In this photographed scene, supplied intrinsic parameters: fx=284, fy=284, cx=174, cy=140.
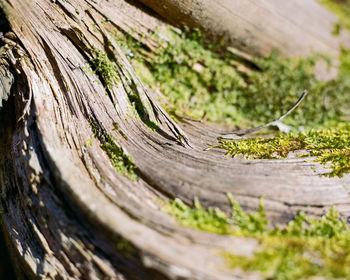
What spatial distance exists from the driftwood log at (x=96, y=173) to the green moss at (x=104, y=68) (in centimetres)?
6

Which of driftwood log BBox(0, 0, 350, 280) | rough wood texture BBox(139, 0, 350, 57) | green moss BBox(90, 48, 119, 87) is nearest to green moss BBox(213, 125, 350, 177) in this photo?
driftwood log BBox(0, 0, 350, 280)

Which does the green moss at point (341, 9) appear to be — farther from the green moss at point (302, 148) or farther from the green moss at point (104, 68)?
Answer: the green moss at point (104, 68)

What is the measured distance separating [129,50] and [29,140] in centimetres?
185

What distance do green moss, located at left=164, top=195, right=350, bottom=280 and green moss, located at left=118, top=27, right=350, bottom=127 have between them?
5.98 feet

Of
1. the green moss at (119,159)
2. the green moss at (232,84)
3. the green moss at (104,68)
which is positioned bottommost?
the green moss at (119,159)

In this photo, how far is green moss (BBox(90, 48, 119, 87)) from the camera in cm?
337

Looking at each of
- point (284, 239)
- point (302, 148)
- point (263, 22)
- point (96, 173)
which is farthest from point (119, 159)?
point (263, 22)

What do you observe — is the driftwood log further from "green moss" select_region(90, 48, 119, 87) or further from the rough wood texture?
the rough wood texture

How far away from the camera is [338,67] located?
16.9 feet

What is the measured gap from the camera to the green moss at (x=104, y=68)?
132 inches

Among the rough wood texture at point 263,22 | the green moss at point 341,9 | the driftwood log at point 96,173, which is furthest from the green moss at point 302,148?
the green moss at point 341,9

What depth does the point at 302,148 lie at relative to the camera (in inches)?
132

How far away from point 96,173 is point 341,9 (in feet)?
20.5

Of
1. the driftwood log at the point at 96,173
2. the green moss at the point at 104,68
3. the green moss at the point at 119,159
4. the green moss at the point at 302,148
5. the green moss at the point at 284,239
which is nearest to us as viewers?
the green moss at the point at 284,239
